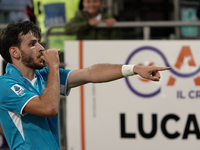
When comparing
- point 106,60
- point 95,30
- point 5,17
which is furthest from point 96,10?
point 5,17

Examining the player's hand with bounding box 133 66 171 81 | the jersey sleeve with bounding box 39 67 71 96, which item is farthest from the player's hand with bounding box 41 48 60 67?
the player's hand with bounding box 133 66 171 81

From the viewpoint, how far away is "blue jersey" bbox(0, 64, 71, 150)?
3.19 m

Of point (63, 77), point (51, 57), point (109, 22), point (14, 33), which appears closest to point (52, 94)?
point (51, 57)

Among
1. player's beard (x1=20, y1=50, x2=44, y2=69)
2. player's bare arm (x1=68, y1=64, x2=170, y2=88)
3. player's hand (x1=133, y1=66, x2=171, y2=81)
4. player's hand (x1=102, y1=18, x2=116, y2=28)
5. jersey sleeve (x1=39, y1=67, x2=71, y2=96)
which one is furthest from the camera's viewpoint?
player's hand (x1=102, y1=18, x2=116, y2=28)

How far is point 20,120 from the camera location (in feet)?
10.6

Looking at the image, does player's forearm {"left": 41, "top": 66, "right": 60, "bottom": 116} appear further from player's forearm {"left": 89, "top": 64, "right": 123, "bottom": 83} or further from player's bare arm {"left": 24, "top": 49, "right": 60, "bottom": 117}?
player's forearm {"left": 89, "top": 64, "right": 123, "bottom": 83}

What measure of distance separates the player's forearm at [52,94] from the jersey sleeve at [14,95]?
0.13 m

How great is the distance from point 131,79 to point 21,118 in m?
2.59

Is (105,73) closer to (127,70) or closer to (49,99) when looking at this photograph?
(127,70)

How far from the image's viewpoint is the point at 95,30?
5820mm

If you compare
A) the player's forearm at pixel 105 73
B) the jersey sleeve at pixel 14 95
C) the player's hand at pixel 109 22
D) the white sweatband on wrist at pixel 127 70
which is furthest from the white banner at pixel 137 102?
the jersey sleeve at pixel 14 95

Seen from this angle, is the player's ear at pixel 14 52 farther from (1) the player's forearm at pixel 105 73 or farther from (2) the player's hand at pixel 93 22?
(2) the player's hand at pixel 93 22

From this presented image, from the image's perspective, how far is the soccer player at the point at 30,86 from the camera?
123 inches

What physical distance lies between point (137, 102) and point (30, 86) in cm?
248
